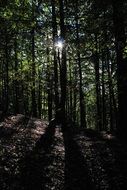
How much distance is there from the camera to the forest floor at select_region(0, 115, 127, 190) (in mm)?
9539

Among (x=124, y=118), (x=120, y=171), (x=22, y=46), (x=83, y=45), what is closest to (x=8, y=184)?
(x=120, y=171)

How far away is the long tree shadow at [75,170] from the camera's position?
969cm

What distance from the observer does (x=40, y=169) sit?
10.5 metres

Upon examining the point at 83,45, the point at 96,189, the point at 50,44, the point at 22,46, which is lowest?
the point at 96,189

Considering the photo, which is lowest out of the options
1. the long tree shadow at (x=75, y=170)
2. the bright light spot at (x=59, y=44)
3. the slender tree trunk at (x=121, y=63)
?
the long tree shadow at (x=75, y=170)

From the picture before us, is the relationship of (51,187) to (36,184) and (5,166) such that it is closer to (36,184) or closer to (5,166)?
(36,184)

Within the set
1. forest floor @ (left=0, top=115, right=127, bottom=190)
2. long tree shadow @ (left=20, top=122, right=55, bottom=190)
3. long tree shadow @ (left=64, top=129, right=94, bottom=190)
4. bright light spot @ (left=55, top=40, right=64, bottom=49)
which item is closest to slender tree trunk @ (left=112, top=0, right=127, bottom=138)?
forest floor @ (left=0, top=115, right=127, bottom=190)

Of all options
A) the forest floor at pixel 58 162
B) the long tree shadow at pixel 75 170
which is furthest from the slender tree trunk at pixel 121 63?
the long tree shadow at pixel 75 170

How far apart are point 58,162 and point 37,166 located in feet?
3.74

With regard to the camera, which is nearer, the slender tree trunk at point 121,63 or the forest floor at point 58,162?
the forest floor at point 58,162

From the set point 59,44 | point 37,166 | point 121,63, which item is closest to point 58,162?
point 37,166

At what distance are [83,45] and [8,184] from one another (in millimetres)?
12157

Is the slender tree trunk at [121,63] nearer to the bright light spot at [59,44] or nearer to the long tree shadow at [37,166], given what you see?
the long tree shadow at [37,166]

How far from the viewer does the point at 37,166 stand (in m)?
10.7
